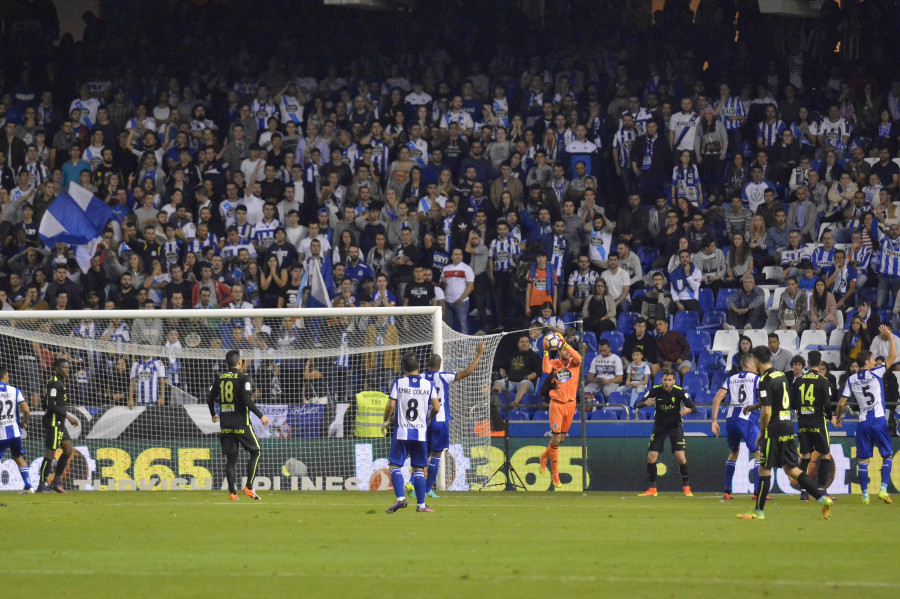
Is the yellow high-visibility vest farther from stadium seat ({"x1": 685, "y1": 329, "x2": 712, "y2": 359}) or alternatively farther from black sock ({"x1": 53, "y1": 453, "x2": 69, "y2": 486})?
stadium seat ({"x1": 685, "y1": 329, "x2": 712, "y2": 359})

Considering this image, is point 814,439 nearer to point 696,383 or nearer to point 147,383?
point 696,383

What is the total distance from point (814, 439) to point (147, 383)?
10.8 metres

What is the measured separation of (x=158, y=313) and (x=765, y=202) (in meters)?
11.6

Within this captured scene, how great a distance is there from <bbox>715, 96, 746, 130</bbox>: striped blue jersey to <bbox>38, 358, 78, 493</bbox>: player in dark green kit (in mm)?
13765

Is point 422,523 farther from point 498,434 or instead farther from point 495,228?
point 495,228

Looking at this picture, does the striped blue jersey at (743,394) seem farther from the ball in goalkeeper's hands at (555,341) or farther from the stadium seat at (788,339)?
the stadium seat at (788,339)

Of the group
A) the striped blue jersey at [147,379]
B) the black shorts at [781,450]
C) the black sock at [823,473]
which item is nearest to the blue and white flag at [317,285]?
the striped blue jersey at [147,379]

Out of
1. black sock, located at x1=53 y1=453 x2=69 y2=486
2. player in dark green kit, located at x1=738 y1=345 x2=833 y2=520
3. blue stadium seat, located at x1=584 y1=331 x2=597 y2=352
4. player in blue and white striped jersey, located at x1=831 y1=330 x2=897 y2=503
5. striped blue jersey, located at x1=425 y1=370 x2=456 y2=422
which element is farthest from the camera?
blue stadium seat, located at x1=584 y1=331 x2=597 y2=352

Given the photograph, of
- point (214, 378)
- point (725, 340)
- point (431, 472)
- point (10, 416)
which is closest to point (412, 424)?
point (431, 472)

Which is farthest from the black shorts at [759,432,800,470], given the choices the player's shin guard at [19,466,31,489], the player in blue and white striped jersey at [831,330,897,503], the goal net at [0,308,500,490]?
the player's shin guard at [19,466,31,489]

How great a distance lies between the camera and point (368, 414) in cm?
2012

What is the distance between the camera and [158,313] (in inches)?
787

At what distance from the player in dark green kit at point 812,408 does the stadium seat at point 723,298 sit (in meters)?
4.92

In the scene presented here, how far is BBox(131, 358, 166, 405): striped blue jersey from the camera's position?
2030 centimetres
